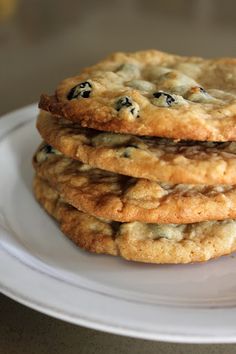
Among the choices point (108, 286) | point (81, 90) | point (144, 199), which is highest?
point (81, 90)

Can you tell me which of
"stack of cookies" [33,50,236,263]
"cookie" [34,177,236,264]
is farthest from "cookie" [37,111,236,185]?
"cookie" [34,177,236,264]

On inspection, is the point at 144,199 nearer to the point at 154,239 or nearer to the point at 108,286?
the point at 154,239

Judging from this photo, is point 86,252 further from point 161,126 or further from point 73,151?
point 161,126

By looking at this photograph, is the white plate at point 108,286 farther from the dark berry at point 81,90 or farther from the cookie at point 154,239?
the dark berry at point 81,90

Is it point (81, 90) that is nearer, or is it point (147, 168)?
point (147, 168)

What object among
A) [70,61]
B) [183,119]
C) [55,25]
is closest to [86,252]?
[183,119]

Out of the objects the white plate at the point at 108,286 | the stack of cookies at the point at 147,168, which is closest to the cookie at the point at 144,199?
the stack of cookies at the point at 147,168

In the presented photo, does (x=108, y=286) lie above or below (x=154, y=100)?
below

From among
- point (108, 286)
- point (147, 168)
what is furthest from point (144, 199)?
point (108, 286)
